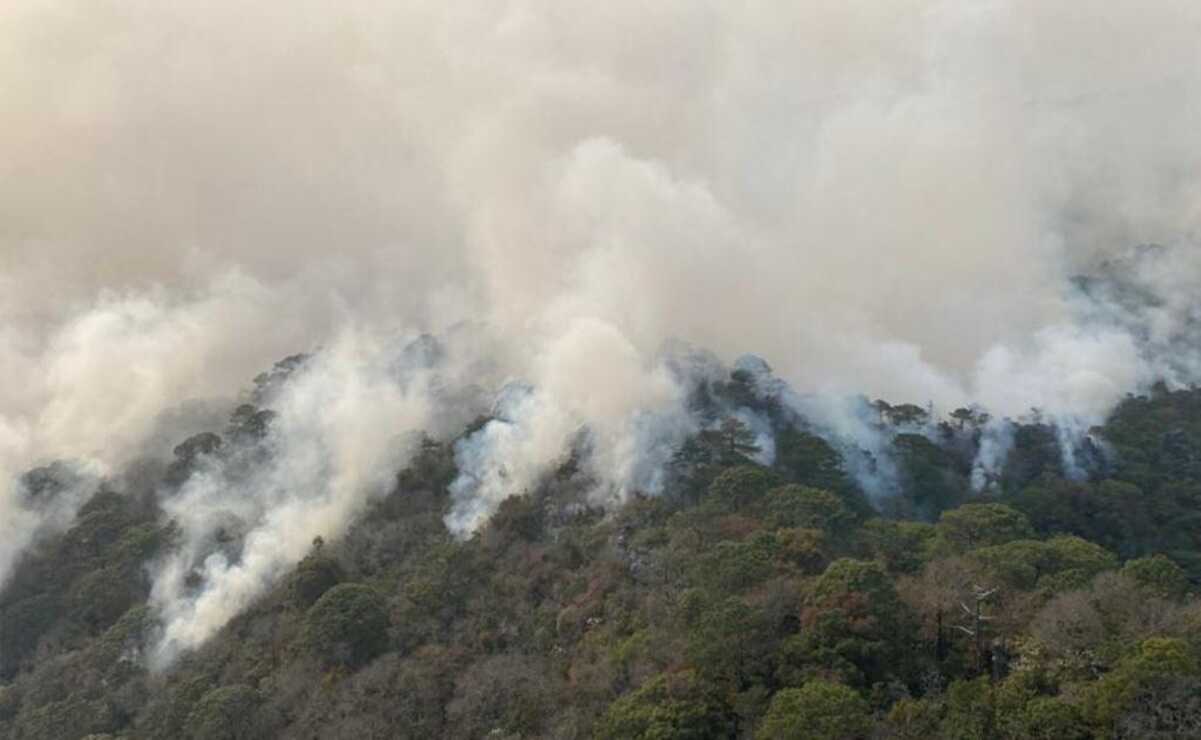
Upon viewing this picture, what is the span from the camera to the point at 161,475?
109 metres

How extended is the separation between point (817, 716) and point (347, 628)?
32878 mm

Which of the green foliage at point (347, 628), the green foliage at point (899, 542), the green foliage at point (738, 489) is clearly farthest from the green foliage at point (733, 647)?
the green foliage at point (347, 628)

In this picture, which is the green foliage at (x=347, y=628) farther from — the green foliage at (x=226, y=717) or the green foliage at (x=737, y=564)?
the green foliage at (x=737, y=564)

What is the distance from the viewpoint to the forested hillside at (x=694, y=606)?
162 feet

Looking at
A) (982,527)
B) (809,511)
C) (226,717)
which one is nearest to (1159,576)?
(982,527)

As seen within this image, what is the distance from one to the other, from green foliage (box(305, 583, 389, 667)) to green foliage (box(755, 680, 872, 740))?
29.5 metres

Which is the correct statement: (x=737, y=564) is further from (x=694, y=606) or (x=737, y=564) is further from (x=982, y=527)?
(x=982, y=527)

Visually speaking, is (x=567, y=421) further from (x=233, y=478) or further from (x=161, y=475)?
(x=161, y=475)

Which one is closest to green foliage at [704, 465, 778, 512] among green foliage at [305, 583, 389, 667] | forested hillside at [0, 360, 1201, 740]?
forested hillside at [0, 360, 1201, 740]

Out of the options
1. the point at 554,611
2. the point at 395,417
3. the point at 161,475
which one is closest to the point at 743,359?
the point at 395,417

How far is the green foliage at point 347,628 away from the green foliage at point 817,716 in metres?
29.5

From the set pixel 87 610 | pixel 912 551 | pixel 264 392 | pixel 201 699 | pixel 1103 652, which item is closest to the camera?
pixel 1103 652

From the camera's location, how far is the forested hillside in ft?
162

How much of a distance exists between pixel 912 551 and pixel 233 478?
6180 centimetres
